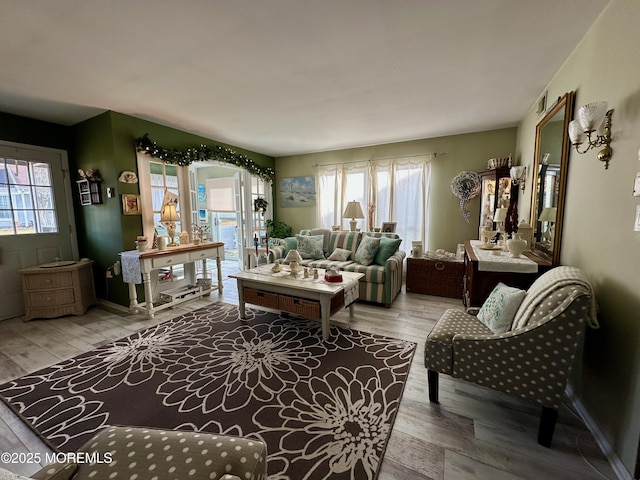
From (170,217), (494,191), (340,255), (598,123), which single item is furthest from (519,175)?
(170,217)

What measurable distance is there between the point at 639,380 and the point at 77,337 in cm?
435

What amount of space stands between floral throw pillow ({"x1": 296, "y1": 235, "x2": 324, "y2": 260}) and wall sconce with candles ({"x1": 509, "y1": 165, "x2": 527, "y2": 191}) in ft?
9.05

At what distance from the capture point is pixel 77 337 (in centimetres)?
277

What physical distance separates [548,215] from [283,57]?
8.71 ft

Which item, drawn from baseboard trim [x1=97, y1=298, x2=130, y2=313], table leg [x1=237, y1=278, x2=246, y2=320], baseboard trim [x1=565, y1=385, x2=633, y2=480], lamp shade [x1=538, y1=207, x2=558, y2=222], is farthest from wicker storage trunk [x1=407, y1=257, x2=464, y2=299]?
baseboard trim [x1=97, y1=298, x2=130, y2=313]

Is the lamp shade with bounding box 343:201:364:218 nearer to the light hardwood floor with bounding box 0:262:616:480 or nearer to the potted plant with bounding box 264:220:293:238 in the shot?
the potted plant with bounding box 264:220:293:238

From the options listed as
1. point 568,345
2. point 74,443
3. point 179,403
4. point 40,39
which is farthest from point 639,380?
point 40,39

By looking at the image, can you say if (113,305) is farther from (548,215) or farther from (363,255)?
(548,215)

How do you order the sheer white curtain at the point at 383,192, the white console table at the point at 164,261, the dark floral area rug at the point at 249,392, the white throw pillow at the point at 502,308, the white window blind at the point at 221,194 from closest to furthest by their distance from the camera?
the dark floral area rug at the point at 249,392 < the white throw pillow at the point at 502,308 < the white console table at the point at 164,261 < the sheer white curtain at the point at 383,192 < the white window blind at the point at 221,194

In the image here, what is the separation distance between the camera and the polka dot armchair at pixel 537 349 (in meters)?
1.30

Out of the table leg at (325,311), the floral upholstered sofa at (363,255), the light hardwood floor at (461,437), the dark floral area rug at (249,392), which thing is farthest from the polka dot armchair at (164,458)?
the floral upholstered sofa at (363,255)

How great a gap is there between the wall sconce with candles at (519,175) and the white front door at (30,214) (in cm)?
603

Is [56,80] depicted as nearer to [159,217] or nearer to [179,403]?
[159,217]

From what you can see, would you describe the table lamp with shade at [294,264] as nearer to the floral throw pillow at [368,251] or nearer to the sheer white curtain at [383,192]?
the floral throw pillow at [368,251]
